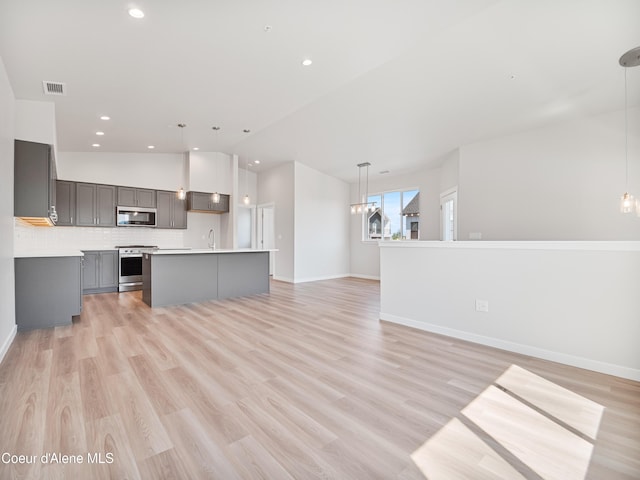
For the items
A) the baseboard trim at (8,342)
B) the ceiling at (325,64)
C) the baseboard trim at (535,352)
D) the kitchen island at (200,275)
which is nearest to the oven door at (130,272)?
the kitchen island at (200,275)

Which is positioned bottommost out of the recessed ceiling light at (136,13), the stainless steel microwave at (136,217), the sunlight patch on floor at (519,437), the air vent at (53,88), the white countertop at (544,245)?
the sunlight patch on floor at (519,437)

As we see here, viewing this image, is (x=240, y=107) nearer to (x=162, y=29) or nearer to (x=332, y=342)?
(x=162, y=29)

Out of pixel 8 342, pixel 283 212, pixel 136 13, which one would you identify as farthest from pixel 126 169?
pixel 136 13

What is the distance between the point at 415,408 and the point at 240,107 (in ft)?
14.9

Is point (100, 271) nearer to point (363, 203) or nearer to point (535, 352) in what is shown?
point (363, 203)

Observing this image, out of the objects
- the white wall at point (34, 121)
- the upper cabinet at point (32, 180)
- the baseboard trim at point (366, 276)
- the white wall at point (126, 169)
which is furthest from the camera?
the baseboard trim at point (366, 276)

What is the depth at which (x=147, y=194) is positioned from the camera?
22.2 ft

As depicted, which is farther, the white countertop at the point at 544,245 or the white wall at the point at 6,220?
the white wall at the point at 6,220

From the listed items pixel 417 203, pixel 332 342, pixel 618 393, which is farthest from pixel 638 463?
pixel 417 203

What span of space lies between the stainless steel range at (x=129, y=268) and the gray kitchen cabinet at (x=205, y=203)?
1.46 meters

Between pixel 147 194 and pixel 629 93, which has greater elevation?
pixel 629 93

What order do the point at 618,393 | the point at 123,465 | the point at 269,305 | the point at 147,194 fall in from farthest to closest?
the point at 147,194, the point at 269,305, the point at 618,393, the point at 123,465

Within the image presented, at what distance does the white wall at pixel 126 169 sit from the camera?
6223 mm

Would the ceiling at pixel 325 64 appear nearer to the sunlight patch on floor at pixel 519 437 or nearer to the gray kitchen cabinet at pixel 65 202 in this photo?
the gray kitchen cabinet at pixel 65 202
